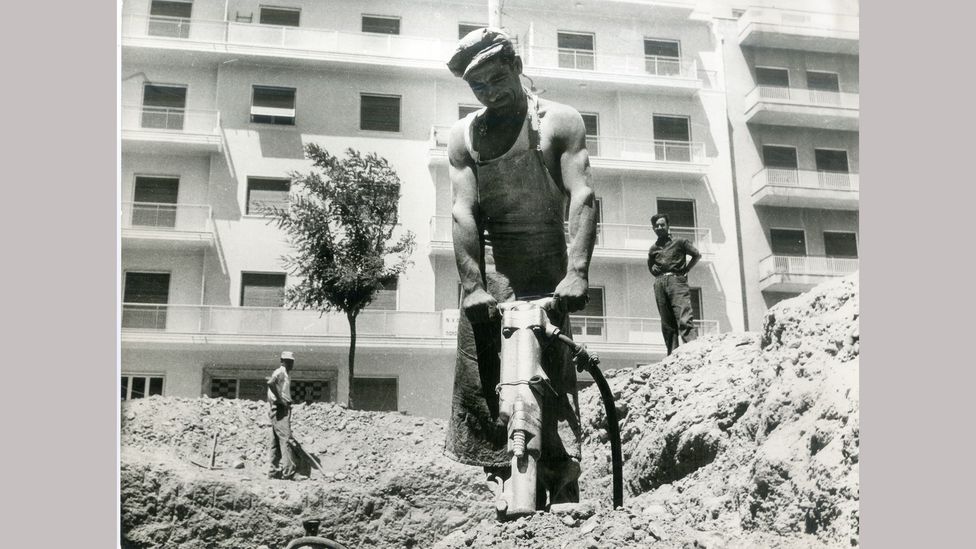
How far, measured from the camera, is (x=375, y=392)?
27.5 ft

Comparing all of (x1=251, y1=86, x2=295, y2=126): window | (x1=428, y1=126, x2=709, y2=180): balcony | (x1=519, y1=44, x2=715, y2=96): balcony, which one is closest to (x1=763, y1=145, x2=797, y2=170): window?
(x1=428, y1=126, x2=709, y2=180): balcony

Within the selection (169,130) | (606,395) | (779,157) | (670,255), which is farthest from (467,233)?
(779,157)

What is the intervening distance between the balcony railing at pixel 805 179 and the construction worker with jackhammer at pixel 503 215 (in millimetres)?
4000

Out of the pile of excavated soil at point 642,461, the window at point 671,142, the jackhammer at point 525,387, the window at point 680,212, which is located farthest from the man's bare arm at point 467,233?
the window at point 680,212

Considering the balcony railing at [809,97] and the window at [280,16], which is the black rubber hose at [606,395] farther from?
the window at [280,16]

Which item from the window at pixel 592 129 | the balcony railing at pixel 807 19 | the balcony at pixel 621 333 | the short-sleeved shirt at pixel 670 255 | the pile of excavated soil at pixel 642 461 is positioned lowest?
the pile of excavated soil at pixel 642 461

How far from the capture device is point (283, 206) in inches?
340

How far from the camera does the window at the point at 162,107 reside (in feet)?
25.5

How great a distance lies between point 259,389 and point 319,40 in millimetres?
3040

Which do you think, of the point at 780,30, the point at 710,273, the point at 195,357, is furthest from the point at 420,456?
the point at 780,30

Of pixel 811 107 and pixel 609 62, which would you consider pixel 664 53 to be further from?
pixel 811 107

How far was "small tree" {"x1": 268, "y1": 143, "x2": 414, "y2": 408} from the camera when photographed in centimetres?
845

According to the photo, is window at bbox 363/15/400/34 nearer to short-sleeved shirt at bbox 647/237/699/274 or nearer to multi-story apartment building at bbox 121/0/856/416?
multi-story apartment building at bbox 121/0/856/416

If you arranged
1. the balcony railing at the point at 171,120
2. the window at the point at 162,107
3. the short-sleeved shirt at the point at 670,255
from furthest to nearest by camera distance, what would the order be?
the short-sleeved shirt at the point at 670,255 → the window at the point at 162,107 → the balcony railing at the point at 171,120
